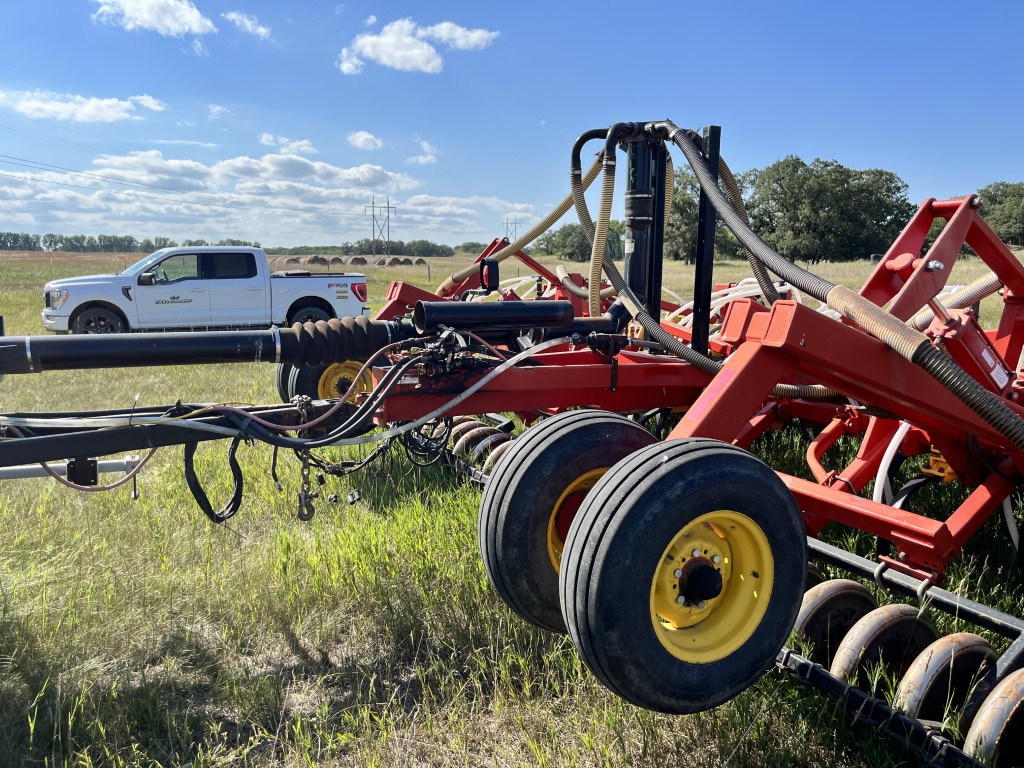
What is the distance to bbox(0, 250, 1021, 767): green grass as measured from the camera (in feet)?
8.97

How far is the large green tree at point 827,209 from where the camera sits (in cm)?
5953

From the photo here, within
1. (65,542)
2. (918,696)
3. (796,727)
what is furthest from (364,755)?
(65,542)

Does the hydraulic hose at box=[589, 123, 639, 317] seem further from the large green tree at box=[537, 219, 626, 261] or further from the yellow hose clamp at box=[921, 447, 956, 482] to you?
the large green tree at box=[537, 219, 626, 261]

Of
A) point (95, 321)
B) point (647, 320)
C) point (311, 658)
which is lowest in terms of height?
point (311, 658)

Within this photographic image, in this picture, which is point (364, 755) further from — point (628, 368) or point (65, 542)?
point (65, 542)

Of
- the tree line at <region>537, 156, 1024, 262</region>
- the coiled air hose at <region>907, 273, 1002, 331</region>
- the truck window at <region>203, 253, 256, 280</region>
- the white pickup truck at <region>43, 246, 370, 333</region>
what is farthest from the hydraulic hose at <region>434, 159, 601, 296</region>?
the tree line at <region>537, 156, 1024, 262</region>

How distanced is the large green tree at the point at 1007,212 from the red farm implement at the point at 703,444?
5606cm

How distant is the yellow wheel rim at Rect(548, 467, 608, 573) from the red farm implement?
1 cm

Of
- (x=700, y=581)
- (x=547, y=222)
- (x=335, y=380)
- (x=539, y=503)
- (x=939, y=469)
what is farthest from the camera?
(x=335, y=380)

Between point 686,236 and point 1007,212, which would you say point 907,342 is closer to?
point 686,236

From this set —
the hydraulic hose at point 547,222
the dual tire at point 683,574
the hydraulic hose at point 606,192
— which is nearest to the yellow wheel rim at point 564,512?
the dual tire at point 683,574

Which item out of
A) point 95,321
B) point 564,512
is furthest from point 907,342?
point 95,321

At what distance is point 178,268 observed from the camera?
15891 mm

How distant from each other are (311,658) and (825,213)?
63.6 meters
